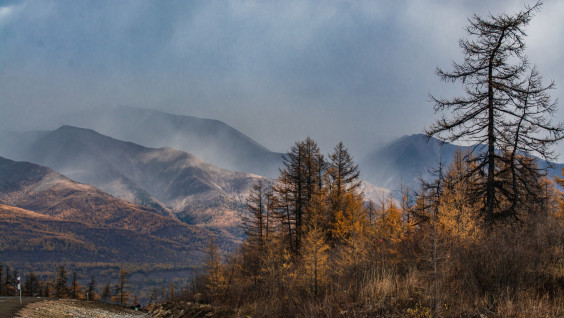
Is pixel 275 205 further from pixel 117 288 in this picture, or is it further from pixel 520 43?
pixel 117 288

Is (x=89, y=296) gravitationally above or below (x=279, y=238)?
below

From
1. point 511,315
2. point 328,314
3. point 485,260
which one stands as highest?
point 485,260

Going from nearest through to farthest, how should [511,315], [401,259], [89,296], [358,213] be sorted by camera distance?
[511,315] → [401,259] → [358,213] → [89,296]

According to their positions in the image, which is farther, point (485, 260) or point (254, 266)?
point (254, 266)

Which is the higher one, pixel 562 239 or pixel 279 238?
pixel 562 239

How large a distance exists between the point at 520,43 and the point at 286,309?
51.2 ft

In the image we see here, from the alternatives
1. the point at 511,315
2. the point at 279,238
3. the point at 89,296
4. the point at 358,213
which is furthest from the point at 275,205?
the point at 89,296

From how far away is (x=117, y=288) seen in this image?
3191 inches

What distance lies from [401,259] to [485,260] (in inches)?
166

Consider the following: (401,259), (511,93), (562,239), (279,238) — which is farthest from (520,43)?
(279,238)

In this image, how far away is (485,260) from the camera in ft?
A: 25.8

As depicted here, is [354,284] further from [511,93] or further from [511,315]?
[511,93]

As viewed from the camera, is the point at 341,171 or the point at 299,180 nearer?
the point at 299,180

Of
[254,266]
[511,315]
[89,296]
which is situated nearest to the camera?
[511,315]
